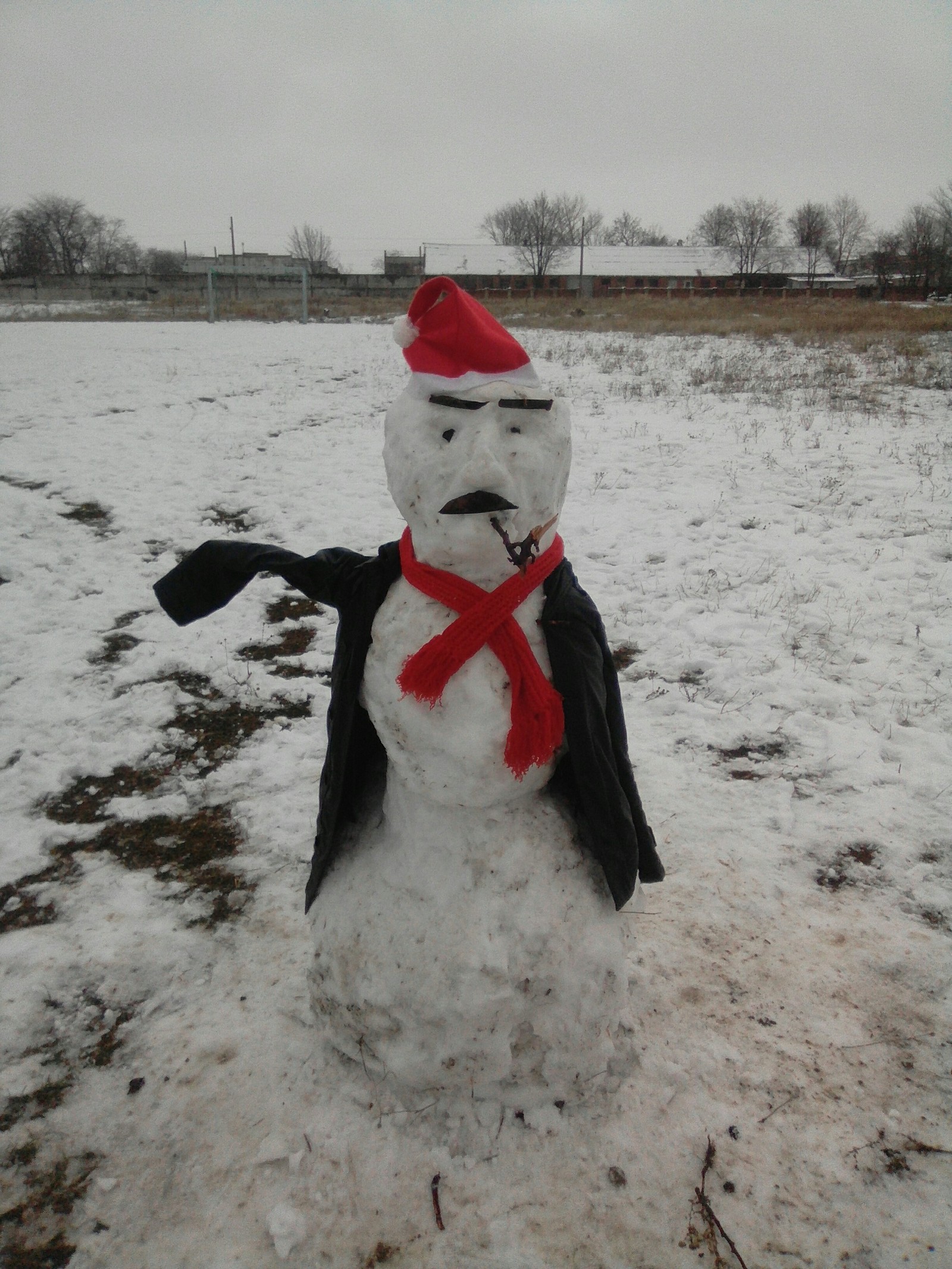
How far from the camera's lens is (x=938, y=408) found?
344 inches

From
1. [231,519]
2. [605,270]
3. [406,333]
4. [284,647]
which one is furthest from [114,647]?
[605,270]

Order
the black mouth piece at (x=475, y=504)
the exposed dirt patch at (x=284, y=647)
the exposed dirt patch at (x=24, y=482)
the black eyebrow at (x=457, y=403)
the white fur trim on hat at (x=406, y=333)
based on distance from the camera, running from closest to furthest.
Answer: the black mouth piece at (x=475, y=504), the black eyebrow at (x=457, y=403), the white fur trim on hat at (x=406, y=333), the exposed dirt patch at (x=284, y=647), the exposed dirt patch at (x=24, y=482)

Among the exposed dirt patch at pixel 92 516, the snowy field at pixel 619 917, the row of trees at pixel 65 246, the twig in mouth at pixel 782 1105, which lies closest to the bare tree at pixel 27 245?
the row of trees at pixel 65 246

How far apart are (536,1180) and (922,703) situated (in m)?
2.90

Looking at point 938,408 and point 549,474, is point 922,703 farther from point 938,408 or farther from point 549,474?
point 938,408

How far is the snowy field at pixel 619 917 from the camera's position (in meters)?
1.65

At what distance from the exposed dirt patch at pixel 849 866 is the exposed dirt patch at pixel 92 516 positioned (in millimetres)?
5226

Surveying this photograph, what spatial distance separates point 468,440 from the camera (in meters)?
1.50

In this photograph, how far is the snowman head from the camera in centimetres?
149

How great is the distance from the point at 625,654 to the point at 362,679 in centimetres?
263

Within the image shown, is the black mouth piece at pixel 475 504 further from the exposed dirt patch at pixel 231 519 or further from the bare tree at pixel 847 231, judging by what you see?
the bare tree at pixel 847 231

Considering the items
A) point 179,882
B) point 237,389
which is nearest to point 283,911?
point 179,882

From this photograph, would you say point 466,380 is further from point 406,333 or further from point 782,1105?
point 782,1105

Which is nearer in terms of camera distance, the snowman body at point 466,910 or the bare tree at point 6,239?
the snowman body at point 466,910
